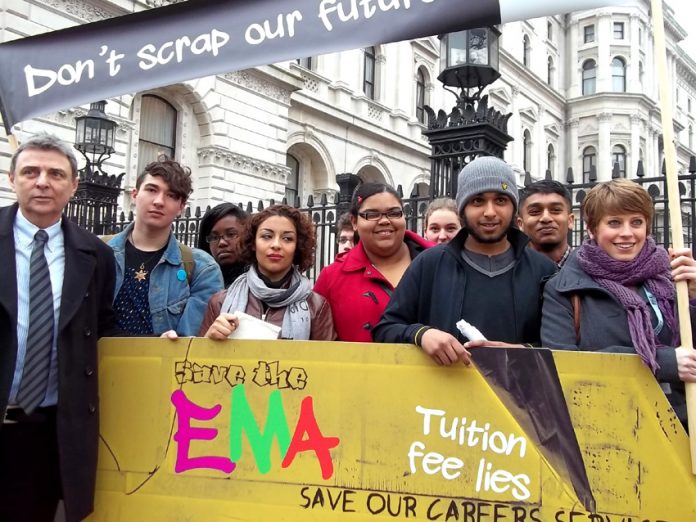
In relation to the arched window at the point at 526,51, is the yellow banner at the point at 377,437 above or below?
below

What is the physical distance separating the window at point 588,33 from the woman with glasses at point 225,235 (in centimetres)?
4991

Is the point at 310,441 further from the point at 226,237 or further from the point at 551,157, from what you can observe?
the point at 551,157

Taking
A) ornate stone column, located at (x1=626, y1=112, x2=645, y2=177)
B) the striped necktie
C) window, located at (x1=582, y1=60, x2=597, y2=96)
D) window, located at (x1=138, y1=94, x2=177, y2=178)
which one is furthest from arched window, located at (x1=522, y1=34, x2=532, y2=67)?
the striped necktie

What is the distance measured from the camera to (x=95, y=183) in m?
12.3

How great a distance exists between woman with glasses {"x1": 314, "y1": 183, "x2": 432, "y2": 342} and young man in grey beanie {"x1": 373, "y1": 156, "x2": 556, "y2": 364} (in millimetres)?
518

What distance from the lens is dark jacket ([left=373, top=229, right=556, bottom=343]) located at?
269cm

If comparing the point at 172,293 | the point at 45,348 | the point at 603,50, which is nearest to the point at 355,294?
the point at 172,293

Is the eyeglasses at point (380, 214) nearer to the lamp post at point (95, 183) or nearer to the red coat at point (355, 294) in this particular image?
the red coat at point (355, 294)

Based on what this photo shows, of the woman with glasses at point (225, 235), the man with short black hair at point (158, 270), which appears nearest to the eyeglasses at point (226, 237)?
the woman with glasses at point (225, 235)

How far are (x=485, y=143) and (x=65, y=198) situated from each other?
191 inches

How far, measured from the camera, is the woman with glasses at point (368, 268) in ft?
11.0

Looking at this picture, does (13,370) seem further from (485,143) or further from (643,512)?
(485,143)

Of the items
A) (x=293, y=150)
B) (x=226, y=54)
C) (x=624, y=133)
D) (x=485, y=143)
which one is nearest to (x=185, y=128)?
(x=293, y=150)

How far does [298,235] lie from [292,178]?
822 inches
